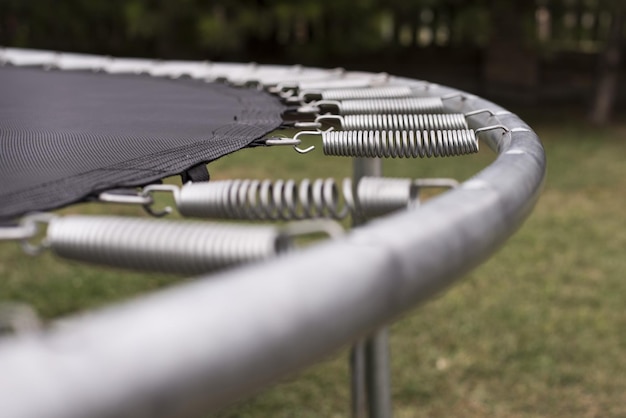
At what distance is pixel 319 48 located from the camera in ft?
18.3

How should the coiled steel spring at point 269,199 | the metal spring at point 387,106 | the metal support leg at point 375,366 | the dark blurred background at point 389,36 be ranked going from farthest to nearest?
the dark blurred background at point 389,36, the metal support leg at point 375,366, the metal spring at point 387,106, the coiled steel spring at point 269,199

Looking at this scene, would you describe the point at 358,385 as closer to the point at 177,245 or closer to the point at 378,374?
the point at 378,374

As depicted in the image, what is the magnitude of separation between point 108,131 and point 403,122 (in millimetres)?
→ 373

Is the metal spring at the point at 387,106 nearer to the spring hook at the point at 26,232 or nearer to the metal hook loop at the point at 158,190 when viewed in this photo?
the metal hook loop at the point at 158,190

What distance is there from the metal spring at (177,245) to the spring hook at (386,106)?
0.58 metres

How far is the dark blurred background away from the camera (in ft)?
16.0

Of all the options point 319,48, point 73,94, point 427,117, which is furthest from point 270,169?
point 427,117

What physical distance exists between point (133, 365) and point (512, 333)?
226cm

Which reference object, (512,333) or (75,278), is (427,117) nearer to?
(512,333)

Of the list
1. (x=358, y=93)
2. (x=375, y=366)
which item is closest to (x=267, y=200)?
(x=358, y=93)

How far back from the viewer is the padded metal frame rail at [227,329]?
30 centimetres

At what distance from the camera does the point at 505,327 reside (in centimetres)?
249

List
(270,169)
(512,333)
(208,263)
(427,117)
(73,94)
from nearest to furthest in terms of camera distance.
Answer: (208,263), (427,117), (73,94), (512,333), (270,169)

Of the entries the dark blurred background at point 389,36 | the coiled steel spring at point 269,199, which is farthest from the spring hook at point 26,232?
the dark blurred background at point 389,36
